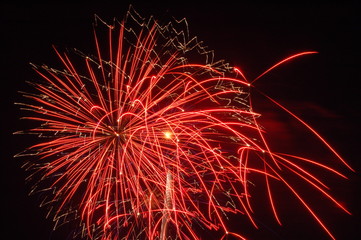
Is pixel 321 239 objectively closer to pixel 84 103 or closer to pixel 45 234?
pixel 84 103

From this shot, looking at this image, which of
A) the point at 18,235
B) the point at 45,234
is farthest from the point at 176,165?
the point at 18,235

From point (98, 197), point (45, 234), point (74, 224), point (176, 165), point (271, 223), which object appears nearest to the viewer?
point (176, 165)

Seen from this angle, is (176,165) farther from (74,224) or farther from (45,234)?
(45,234)

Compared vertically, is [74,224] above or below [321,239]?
above

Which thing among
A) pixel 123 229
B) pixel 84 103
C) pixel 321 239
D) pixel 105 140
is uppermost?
pixel 84 103

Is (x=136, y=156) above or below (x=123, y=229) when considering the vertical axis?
above

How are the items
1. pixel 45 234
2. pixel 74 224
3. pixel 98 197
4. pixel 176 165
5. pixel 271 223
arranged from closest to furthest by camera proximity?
1. pixel 176 165
2. pixel 98 197
3. pixel 74 224
4. pixel 271 223
5. pixel 45 234

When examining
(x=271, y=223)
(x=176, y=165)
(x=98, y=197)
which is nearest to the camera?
(x=176, y=165)

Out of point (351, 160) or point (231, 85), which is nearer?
point (231, 85)

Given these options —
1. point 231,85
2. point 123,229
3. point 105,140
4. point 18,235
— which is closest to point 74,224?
point 123,229
